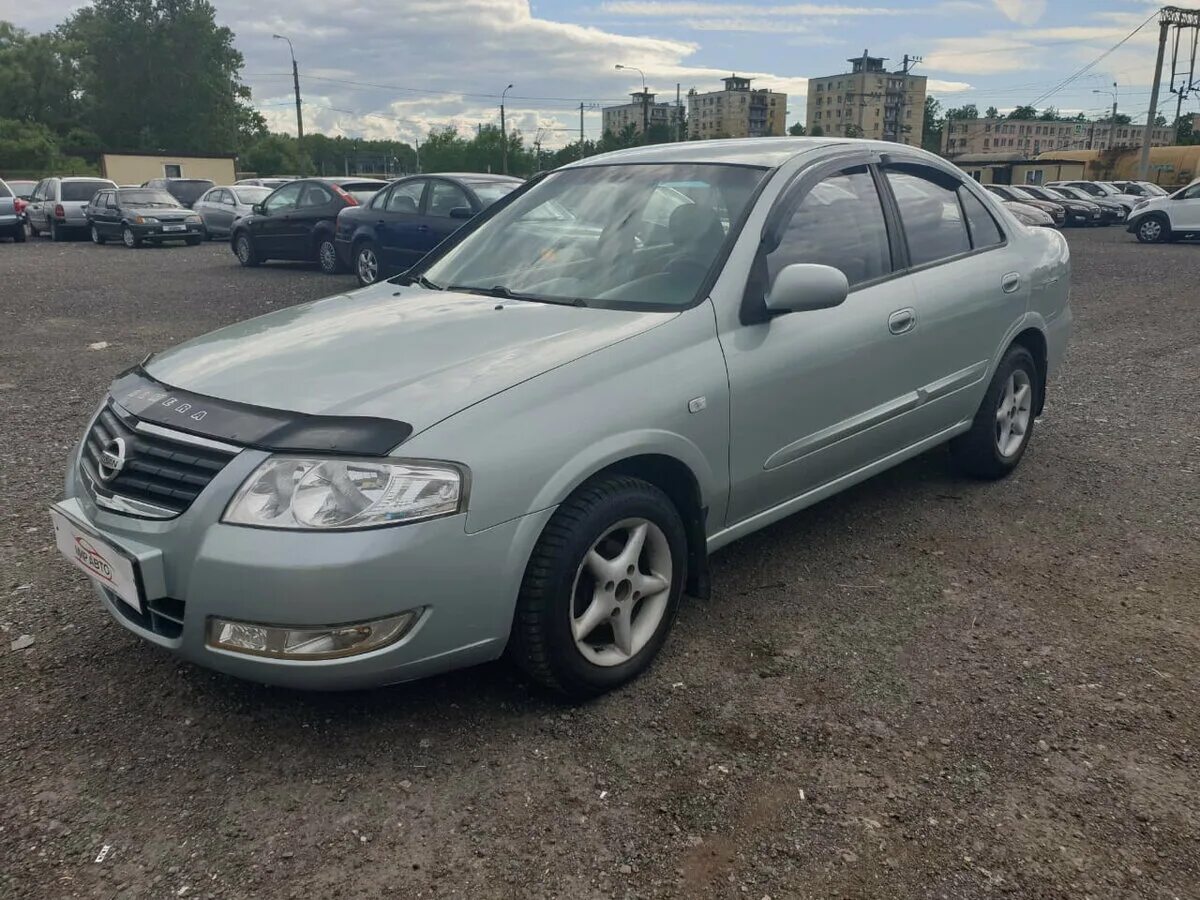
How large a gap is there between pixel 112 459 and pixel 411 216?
9.79 m

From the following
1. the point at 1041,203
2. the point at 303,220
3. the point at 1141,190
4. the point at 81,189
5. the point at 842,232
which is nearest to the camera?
the point at 842,232

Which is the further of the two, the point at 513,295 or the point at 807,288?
the point at 513,295

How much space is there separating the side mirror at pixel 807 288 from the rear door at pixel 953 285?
88cm

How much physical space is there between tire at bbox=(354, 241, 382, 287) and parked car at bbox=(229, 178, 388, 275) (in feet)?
6.32

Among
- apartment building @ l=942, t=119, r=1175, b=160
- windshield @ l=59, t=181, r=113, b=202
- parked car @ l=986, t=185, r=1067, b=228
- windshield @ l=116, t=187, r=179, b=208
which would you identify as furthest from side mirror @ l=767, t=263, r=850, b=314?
apartment building @ l=942, t=119, r=1175, b=160

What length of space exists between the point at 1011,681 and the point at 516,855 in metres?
1.68

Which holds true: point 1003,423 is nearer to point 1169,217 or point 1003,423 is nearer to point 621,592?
point 621,592

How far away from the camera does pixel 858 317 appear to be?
143 inches

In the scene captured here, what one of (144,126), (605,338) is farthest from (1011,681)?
(144,126)

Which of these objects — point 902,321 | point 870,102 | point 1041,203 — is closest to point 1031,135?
point 870,102

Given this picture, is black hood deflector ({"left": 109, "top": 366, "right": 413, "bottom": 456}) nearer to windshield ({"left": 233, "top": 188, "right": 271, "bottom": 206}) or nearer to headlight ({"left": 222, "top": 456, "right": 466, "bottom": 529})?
headlight ({"left": 222, "top": 456, "right": 466, "bottom": 529})

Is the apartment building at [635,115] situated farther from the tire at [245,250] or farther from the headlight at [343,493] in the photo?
the headlight at [343,493]

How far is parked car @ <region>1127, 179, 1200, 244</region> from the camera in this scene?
22.5 meters

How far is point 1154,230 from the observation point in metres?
23.2
